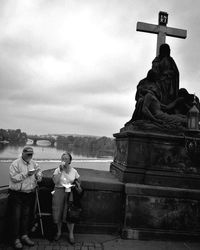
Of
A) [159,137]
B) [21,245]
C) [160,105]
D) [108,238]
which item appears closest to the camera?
[21,245]

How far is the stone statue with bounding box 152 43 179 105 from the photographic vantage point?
5.93m

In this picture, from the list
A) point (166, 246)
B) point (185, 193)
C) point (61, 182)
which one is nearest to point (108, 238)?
point (166, 246)

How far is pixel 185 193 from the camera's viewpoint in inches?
185

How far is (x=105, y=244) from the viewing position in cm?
423

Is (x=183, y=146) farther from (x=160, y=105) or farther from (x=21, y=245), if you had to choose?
(x=21, y=245)

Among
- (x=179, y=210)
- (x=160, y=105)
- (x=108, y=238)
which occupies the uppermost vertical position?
(x=160, y=105)

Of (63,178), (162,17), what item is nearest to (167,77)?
(162,17)

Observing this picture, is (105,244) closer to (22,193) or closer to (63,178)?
(63,178)

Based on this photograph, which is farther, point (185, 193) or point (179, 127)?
point (179, 127)

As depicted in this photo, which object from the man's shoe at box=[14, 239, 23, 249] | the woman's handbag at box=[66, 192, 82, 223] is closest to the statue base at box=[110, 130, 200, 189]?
the woman's handbag at box=[66, 192, 82, 223]

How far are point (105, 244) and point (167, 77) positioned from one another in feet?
12.7

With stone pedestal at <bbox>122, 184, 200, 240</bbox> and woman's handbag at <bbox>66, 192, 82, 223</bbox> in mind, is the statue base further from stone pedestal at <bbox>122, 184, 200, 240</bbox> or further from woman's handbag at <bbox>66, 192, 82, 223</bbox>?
woman's handbag at <bbox>66, 192, 82, 223</bbox>

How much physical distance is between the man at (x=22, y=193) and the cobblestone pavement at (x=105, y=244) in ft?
0.78

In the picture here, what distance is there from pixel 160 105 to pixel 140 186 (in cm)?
189
